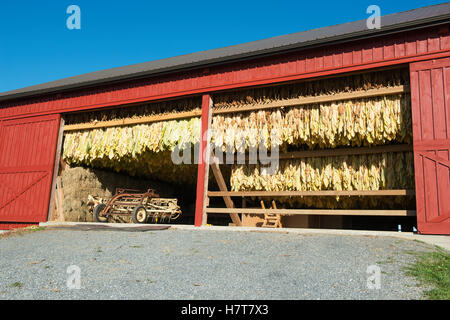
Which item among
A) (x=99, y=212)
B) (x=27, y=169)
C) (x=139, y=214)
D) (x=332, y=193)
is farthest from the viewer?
(x=27, y=169)

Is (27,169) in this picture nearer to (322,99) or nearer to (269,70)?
(269,70)

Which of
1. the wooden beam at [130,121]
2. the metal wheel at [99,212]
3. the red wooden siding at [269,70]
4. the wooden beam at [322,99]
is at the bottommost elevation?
the metal wheel at [99,212]

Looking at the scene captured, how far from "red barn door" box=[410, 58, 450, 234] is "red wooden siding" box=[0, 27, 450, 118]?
44 cm

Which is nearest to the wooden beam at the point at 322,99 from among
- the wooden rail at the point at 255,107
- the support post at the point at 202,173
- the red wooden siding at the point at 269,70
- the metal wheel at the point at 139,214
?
the wooden rail at the point at 255,107

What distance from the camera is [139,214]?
10.7 meters

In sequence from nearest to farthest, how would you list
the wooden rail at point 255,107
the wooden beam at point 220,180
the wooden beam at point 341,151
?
the wooden rail at point 255,107 < the wooden beam at point 341,151 < the wooden beam at point 220,180

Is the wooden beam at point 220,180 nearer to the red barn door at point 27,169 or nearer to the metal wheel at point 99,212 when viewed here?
the metal wheel at point 99,212

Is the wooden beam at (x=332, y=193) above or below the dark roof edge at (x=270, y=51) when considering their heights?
below

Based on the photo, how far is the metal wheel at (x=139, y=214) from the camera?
10.4m

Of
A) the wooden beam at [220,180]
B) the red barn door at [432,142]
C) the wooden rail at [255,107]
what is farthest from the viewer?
the wooden beam at [220,180]

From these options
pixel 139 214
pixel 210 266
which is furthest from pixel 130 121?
pixel 210 266

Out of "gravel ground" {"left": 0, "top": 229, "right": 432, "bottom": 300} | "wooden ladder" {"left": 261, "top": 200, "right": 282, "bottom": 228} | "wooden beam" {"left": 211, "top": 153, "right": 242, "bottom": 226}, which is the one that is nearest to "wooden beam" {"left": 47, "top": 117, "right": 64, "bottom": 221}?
"gravel ground" {"left": 0, "top": 229, "right": 432, "bottom": 300}

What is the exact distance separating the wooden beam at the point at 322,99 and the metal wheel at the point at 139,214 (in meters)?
3.78

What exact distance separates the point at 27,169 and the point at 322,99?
970 centimetres
